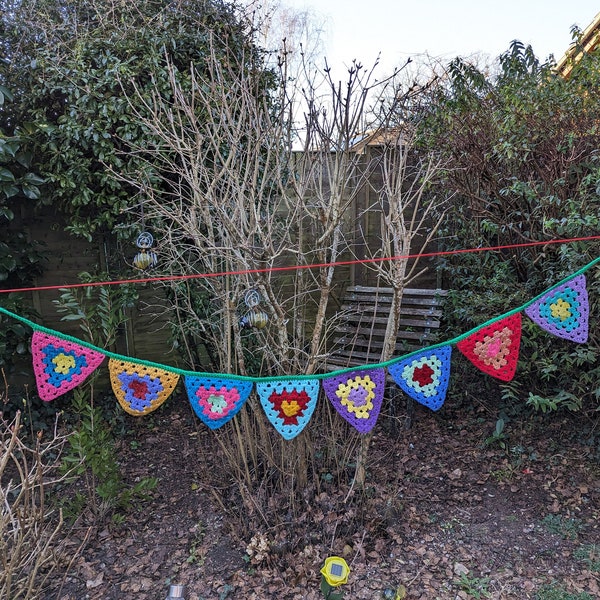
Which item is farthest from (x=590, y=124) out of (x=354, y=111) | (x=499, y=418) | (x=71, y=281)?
(x=71, y=281)

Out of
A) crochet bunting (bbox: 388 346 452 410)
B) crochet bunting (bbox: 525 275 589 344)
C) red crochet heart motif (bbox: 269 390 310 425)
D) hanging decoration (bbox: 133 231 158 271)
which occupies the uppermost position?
hanging decoration (bbox: 133 231 158 271)

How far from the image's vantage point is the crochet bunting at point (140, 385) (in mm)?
2047

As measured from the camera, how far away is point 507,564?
2.31m

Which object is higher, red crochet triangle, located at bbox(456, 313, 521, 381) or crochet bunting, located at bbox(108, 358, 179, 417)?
red crochet triangle, located at bbox(456, 313, 521, 381)

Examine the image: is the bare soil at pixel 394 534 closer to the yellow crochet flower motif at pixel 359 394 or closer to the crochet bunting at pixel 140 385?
the yellow crochet flower motif at pixel 359 394

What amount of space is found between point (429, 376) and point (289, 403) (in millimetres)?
631

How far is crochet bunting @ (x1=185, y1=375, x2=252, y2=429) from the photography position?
81.6 inches

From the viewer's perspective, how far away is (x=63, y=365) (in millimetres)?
2018

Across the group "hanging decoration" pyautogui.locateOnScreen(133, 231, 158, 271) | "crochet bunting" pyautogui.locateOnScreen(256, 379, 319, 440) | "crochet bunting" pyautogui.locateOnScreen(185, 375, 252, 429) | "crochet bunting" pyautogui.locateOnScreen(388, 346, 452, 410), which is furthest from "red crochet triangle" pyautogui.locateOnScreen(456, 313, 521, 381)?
"hanging decoration" pyautogui.locateOnScreen(133, 231, 158, 271)

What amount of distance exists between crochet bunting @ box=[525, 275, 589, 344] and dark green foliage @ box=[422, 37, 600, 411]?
0.62 meters

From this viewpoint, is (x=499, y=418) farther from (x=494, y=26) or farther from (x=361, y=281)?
(x=494, y=26)

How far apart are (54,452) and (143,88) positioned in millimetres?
2573

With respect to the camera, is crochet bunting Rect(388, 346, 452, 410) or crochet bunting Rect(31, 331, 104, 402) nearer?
crochet bunting Rect(31, 331, 104, 402)

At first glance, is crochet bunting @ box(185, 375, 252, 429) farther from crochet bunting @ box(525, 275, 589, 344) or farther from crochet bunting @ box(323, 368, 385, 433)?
crochet bunting @ box(525, 275, 589, 344)
